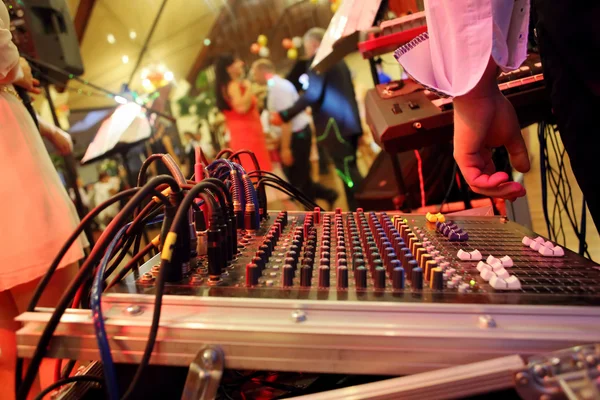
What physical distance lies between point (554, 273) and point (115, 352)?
558 millimetres

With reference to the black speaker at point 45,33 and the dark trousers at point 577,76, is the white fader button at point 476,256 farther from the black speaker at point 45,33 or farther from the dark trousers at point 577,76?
the black speaker at point 45,33

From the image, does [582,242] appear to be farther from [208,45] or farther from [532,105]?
[208,45]

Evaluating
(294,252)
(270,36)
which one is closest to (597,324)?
(294,252)

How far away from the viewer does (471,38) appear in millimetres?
662

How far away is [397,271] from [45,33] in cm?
230

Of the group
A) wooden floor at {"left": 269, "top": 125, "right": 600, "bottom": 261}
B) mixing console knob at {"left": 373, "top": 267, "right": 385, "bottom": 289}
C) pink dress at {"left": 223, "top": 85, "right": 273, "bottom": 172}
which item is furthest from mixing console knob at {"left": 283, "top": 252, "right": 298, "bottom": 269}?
pink dress at {"left": 223, "top": 85, "right": 273, "bottom": 172}

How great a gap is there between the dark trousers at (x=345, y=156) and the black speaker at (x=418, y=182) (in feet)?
1.63

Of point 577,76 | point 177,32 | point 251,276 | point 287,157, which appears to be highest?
point 177,32

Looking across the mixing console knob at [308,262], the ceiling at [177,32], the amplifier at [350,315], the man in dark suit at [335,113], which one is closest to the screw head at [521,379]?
the amplifier at [350,315]

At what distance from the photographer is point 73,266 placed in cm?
139

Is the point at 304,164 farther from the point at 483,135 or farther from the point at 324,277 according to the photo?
the point at 324,277

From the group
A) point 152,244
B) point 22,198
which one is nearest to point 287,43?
point 22,198

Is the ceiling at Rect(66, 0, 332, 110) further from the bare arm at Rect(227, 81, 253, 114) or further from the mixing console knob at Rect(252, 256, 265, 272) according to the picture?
the mixing console knob at Rect(252, 256, 265, 272)

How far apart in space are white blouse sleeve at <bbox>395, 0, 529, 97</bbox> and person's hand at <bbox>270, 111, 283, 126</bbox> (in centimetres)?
272
